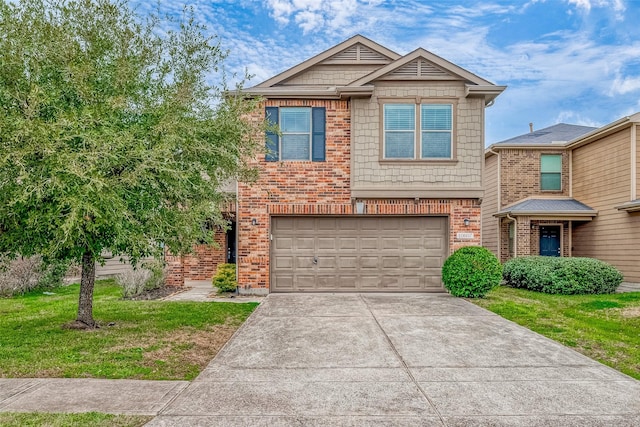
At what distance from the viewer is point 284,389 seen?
4.73 m

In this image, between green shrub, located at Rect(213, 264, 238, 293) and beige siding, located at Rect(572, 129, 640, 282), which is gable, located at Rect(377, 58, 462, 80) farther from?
beige siding, located at Rect(572, 129, 640, 282)

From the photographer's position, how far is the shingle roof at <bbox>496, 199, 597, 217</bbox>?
52.2 ft

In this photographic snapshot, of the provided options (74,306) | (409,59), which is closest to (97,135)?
(74,306)

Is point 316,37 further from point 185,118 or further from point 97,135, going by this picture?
point 97,135

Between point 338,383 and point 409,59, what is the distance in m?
9.48

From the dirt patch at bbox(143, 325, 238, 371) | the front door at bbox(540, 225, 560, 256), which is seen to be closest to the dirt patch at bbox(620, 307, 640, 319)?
the front door at bbox(540, 225, 560, 256)

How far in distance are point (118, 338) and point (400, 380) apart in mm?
4609

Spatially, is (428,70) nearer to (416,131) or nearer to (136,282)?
(416,131)

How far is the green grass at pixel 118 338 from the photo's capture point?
5.37 m

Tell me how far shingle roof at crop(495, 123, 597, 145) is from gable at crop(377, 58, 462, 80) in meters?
7.01

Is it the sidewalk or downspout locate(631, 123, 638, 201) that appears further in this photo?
downspout locate(631, 123, 638, 201)

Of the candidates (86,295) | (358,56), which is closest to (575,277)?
(358,56)

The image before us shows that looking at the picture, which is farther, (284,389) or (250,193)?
(250,193)

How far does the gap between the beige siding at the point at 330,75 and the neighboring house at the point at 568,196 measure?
24.0 ft
